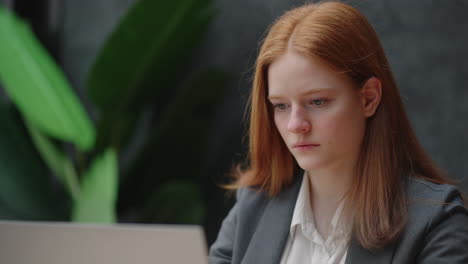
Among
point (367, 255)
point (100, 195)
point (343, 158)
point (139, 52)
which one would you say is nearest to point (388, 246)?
point (367, 255)

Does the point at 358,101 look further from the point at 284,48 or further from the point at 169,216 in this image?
the point at 169,216

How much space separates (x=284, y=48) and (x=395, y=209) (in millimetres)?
331

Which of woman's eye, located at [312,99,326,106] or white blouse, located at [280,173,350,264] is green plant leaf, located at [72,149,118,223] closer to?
white blouse, located at [280,173,350,264]

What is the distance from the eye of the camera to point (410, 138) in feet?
3.41

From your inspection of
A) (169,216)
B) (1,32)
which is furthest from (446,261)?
(1,32)

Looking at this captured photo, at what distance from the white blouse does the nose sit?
0.58ft

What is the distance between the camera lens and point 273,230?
108cm

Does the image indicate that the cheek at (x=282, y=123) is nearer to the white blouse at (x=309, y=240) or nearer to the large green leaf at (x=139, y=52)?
the white blouse at (x=309, y=240)

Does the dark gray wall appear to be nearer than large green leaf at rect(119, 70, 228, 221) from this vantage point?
Yes

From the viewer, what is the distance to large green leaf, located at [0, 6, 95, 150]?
1968 mm

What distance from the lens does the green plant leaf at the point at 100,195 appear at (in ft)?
5.98

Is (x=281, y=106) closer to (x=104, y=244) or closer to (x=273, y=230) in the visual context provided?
(x=273, y=230)

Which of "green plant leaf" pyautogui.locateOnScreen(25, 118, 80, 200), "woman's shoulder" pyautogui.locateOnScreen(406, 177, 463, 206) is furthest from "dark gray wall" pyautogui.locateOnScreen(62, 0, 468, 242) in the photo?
"green plant leaf" pyautogui.locateOnScreen(25, 118, 80, 200)

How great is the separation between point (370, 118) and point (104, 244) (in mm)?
570
